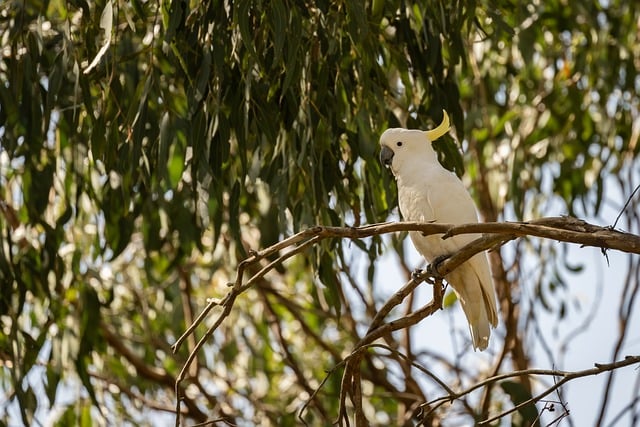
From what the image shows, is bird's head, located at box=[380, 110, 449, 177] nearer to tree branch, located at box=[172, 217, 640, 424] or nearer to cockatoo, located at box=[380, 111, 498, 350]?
cockatoo, located at box=[380, 111, 498, 350]

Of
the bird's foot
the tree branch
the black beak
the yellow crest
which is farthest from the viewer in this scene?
the black beak

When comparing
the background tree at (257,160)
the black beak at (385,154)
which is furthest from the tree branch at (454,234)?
the black beak at (385,154)

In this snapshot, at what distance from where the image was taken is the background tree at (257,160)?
2514mm

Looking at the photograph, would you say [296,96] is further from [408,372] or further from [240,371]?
[240,371]

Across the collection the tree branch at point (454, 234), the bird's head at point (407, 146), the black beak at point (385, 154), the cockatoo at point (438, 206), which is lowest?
the tree branch at point (454, 234)

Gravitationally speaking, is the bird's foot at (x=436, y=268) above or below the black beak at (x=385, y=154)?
below

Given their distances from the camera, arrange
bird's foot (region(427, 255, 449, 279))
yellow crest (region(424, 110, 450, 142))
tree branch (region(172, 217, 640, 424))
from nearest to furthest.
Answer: tree branch (region(172, 217, 640, 424)) < bird's foot (region(427, 255, 449, 279)) < yellow crest (region(424, 110, 450, 142))

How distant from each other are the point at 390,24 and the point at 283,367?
2.48m

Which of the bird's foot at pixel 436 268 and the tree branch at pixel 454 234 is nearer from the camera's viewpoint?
the tree branch at pixel 454 234

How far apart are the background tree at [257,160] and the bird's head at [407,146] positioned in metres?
0.06

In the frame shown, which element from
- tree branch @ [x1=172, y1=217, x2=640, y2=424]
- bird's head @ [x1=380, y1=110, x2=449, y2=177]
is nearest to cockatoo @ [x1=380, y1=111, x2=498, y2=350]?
bird's head @ [x1=380, y1=110, x2=449, y2=177]

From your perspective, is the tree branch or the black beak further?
the black beak

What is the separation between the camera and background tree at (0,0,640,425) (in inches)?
99.0

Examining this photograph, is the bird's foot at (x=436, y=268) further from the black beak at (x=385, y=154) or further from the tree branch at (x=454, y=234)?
the black beak at (x=385, y=154)
